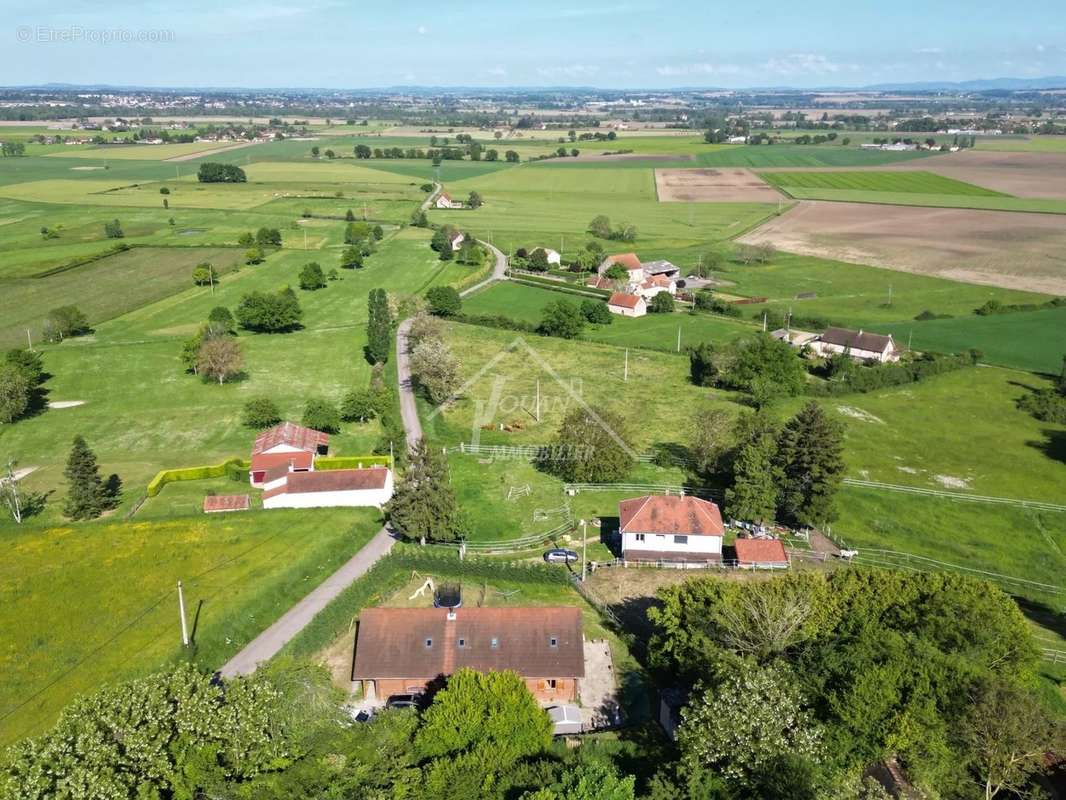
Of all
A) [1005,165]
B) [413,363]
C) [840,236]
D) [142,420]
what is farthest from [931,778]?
[1005,165]

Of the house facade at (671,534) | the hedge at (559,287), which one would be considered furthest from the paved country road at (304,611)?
the hedge at (559,287)

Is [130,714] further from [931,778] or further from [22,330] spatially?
[22,330]

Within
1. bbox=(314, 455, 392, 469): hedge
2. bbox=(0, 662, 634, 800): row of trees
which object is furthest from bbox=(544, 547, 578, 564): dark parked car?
bbox=(0, 662, 634, 800): row of trees

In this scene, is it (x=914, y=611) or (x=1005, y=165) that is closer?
(x=914, y=611)

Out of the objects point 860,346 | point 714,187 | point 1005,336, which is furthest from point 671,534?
point 714,187

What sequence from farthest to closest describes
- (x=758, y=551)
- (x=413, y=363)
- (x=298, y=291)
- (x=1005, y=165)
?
(x=1005, y=165)
(x=298, y=291)
(x=413, y=363)
(x=758, y=551)

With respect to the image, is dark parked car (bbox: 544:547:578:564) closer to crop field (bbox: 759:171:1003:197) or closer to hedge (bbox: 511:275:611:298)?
hedge (bbox: 511:275:611:298)
